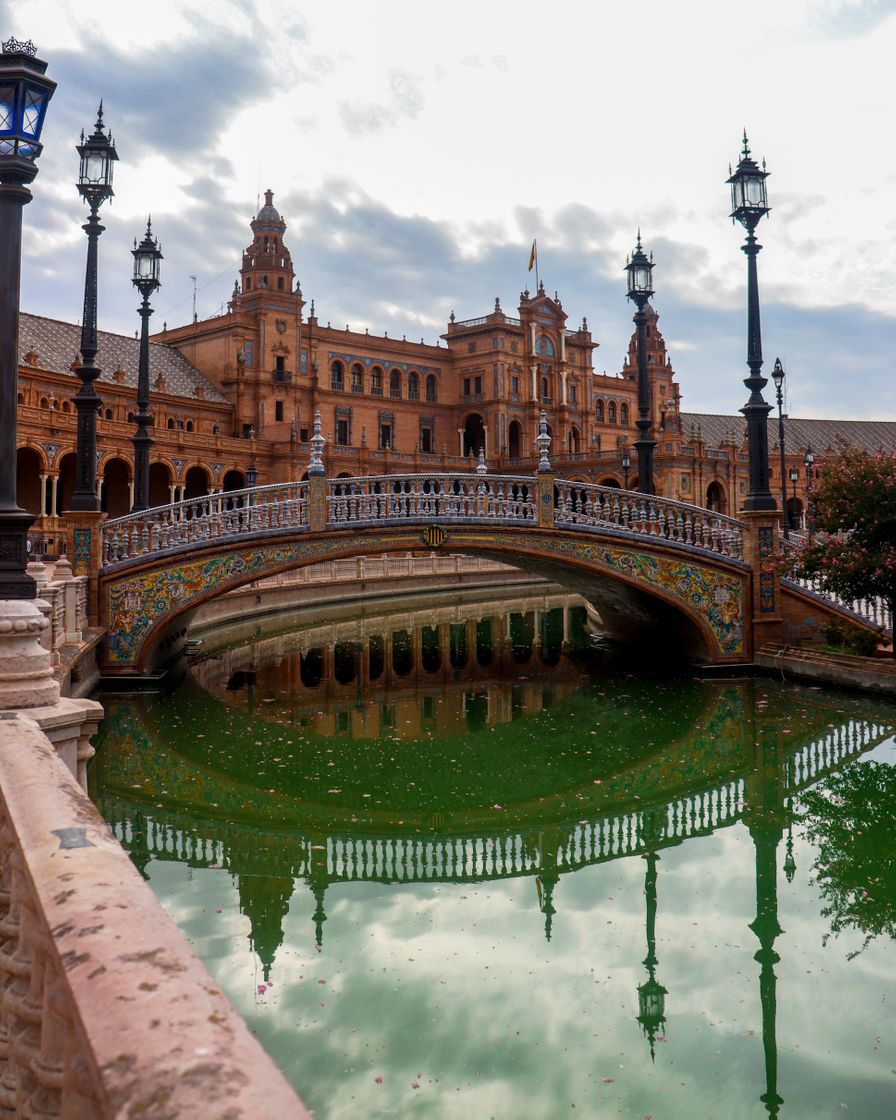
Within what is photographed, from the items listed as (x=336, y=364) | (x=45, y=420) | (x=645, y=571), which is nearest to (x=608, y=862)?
(x=645, y=571)

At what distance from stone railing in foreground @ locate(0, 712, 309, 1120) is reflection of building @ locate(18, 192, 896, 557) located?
33.7 m

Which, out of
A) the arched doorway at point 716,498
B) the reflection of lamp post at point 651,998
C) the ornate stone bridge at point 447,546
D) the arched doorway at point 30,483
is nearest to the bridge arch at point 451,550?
the ornate stone bridge at point 447,546

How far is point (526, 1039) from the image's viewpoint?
17.3 ft

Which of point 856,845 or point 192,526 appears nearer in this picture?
point 856,845

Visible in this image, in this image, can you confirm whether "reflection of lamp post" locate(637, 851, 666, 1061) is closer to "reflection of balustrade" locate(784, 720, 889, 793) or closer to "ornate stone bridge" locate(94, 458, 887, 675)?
"reflection of balustrade" locate(784, 720, 889, 793)

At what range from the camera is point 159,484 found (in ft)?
156

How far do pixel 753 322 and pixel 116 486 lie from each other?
119ft

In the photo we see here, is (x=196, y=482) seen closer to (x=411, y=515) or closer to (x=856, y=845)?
(x=411, y=515)

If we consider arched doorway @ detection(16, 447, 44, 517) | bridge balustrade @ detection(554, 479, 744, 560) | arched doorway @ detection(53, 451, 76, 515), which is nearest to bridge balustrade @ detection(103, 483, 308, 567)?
bridge balustrade @ detection(554, 479, 744, 560)

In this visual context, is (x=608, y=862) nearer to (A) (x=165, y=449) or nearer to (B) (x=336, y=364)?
(A) (x=165, y=449)

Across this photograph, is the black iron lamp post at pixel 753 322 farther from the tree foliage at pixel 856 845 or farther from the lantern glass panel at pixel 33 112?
the lantern glass panel at pixel 33 112

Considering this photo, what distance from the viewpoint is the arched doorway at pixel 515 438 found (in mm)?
65312

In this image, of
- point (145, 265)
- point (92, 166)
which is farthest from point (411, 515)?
point (92, 166)

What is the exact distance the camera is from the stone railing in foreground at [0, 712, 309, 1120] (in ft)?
5.62
